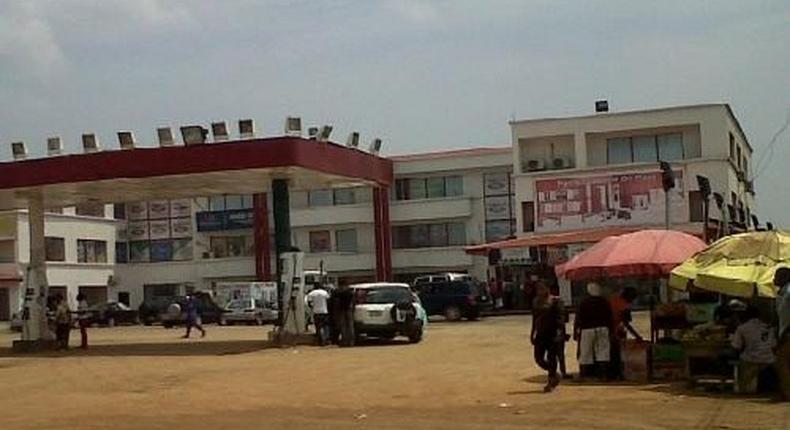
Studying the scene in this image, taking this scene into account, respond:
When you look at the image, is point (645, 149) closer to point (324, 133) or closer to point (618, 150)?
point (618, 150)

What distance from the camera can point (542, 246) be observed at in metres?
51.2

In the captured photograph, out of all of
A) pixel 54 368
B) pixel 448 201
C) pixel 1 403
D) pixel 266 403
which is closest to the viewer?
pixel 266 403

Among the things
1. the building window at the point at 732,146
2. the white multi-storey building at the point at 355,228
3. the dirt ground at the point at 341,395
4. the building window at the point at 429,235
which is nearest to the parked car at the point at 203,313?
the white multi-storey building at the point at 355,228

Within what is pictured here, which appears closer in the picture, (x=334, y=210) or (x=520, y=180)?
(x=520, y=180)

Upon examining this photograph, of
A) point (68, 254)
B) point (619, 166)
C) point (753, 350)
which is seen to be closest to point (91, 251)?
point (68, 254)

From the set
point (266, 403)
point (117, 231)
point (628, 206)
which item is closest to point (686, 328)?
point (266, 403)

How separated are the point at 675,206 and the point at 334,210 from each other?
2201cm

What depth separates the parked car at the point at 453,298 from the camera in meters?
47.2

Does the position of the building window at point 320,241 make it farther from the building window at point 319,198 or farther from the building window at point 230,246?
the building window at point 230,246

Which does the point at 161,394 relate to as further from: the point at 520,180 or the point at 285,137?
the point at 520,180

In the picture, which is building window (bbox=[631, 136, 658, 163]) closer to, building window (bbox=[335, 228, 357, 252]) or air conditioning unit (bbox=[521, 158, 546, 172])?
air conditioning unit (bbox=[521, 158, 546, 172])

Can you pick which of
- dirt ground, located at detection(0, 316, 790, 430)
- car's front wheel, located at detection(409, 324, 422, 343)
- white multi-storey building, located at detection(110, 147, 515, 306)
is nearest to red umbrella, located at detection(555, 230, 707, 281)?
dirt ground, located at detection(0, 316, 790, 430)

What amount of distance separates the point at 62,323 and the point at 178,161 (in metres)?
6.30

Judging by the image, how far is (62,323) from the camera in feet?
105
